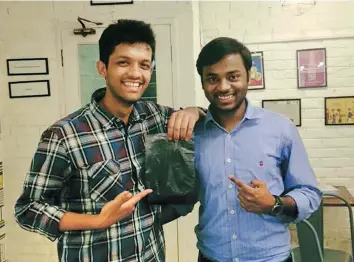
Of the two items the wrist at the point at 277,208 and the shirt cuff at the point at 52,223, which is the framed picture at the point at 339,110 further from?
the shirt cuff at the point at 52,223

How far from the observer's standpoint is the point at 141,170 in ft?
4.20

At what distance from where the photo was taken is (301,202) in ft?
4.07

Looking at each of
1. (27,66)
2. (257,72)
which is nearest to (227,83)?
(27,66)

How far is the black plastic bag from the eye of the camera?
1.27 metres

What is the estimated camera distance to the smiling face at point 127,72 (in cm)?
125

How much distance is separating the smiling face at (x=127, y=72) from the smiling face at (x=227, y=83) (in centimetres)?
23

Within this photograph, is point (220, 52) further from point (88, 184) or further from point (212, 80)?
point (88, 184)

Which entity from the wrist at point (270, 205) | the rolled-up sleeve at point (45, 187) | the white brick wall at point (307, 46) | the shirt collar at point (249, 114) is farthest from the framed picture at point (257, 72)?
the rolled-up sleeve at point (45, 187)

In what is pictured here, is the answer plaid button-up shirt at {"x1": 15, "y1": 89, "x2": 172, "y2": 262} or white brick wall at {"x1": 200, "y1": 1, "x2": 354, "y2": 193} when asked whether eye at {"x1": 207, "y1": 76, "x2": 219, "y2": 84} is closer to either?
plaid button-up shirt at {"x1": 15, "y1": 89, "x2": 172, "y2": 262}

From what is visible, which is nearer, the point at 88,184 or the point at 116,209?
the point at 116,209

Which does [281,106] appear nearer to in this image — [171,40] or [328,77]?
[328,77]

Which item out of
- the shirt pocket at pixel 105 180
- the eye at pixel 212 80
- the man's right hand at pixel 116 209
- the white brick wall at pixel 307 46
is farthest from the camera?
the white brick wall at pixel 307 46

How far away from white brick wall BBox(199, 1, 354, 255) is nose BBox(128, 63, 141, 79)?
91.0 inches

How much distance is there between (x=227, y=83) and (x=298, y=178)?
0.38 meters
